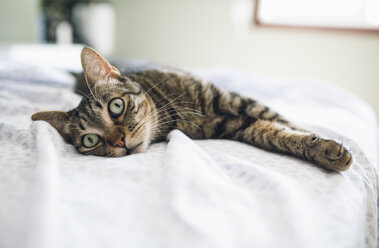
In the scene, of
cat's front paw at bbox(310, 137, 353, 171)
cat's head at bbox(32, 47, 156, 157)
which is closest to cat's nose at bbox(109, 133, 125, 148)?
cat's head at bbox(32, 47, 156, 157)

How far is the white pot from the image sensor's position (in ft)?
11.4

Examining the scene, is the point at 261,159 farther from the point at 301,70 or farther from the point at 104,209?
the point at 301,70

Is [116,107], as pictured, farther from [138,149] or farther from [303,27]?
[303,27]

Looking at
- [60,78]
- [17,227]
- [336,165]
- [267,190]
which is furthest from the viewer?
[60,78]

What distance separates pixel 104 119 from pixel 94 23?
122 inches

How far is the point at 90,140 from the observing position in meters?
0.82

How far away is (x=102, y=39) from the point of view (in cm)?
364

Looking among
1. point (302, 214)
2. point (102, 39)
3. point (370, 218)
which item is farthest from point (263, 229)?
point (102, 39)

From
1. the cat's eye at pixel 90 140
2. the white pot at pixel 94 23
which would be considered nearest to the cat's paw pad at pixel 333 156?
the cat's eye at pixel 90 140

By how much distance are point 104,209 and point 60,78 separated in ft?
4.29

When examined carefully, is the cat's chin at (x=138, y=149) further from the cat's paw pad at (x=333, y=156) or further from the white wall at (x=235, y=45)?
the white wall at (x=235, y=45)

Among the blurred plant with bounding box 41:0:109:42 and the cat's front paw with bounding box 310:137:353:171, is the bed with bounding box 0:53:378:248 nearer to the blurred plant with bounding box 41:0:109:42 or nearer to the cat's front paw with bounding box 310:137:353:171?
the cat's front paw with bounding box 310:137:353:171

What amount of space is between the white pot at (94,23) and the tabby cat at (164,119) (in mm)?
2754

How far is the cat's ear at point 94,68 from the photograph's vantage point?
34.9 inches
